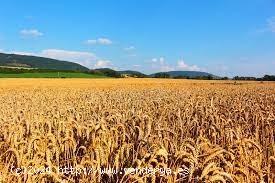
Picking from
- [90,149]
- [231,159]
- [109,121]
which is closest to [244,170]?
[231,159]

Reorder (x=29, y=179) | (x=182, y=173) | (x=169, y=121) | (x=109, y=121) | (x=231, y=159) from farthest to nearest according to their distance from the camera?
(x=169, y=121) < (x=109, y=121) < (x=231, y=159) < (x=29, y=179) < (x=182, y=173)

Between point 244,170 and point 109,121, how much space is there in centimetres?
564

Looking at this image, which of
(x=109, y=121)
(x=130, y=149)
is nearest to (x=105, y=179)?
(x=130, y=149)

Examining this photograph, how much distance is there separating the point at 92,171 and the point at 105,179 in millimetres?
527

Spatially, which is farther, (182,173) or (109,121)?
(109,121)

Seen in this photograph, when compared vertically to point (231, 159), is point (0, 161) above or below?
below

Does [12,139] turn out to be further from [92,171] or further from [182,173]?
[182,173]

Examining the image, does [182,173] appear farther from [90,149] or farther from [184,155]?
[90,149]

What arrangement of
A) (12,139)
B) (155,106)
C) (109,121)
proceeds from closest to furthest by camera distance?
(12,139) < (109,121) < (155,106)

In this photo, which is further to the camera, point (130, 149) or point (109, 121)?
point (109, 121)

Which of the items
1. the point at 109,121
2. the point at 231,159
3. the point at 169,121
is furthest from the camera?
the point at 169,121

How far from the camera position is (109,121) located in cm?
970

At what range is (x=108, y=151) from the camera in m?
6.19

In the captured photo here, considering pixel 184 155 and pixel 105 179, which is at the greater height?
pixel 184 155
